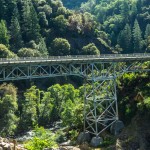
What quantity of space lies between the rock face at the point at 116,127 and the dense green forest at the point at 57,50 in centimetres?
122

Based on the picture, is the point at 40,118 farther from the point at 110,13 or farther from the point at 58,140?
the point at 110,13

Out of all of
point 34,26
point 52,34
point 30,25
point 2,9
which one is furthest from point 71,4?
point 30,25

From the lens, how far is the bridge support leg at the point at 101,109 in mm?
49719

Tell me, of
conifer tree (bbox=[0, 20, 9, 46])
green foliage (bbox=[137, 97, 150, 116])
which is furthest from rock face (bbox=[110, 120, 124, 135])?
conifer tree (bbox=[0, 20, 9, 46])

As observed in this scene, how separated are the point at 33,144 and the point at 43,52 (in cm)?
4507

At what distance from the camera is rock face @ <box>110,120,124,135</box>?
1994 inches

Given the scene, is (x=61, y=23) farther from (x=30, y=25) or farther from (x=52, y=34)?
(x=30, y=25)

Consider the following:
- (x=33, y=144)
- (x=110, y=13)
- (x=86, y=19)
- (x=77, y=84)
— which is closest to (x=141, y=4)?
(x=110, y=13)

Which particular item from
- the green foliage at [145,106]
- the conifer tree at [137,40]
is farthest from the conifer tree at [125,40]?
the green foliage at [145,106]

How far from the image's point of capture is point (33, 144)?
133 feet

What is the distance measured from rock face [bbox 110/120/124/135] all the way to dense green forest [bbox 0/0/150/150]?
48.2 inches

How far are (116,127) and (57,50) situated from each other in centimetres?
4269

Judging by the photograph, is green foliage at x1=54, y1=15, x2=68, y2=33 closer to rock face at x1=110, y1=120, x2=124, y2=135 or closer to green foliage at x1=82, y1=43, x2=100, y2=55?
green foliage at x1=82, y1=43, x2=100, y2=55

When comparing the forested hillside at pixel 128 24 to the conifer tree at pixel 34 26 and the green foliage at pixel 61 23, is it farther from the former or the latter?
the conifer tree at pixel 34 26
